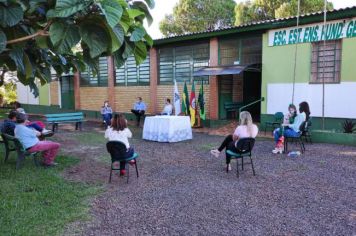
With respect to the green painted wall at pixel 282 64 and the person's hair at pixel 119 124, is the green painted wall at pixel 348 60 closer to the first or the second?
the green painted wall at pixel 282 64

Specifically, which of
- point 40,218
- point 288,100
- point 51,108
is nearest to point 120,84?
point 51,108

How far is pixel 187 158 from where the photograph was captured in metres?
8.20

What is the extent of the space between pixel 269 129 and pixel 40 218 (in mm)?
9519

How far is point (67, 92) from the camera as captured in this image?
22.1m

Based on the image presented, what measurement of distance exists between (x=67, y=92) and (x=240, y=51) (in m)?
13.2

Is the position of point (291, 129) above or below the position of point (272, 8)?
below

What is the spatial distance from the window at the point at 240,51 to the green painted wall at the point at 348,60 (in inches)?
126

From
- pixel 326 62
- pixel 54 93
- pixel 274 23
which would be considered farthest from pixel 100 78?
pixel 326 62

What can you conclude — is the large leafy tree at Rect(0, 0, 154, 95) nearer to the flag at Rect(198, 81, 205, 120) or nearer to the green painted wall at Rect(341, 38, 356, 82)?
the green painted wall at Rect(341, 38, 356, 82)

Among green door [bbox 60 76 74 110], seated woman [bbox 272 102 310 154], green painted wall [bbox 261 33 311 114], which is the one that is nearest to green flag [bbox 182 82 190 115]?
green painted wall [bbox 261 33 311 114]

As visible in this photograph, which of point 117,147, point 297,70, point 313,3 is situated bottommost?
point 117,147

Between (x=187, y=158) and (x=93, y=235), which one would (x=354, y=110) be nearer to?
(x=187, y=158)

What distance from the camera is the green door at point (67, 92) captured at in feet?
71.1

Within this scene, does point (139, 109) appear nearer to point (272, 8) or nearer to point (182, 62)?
point (182, 62)
